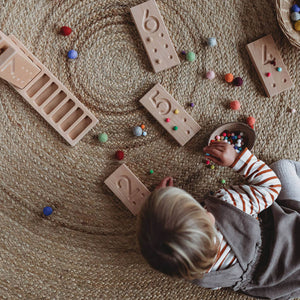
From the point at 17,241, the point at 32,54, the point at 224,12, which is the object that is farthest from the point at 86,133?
the point at 224,12

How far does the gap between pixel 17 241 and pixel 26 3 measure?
0.63m

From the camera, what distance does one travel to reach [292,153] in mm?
883

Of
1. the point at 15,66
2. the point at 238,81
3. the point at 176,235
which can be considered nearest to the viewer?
the point at 176,235

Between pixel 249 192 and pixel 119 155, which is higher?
pixel 119 155

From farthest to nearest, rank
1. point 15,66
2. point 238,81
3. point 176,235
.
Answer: point 238,81 → point 15,66 → point 176,235

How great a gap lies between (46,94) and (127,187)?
1.07 feet

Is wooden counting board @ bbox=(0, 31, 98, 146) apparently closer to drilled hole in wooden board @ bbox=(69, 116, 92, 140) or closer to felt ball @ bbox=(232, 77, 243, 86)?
drilled hole in wooden board @ bbox=(69, 116, 92, 140)

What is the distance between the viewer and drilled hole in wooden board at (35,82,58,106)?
806 mm

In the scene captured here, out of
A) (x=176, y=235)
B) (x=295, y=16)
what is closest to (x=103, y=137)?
(x=176, y=235)

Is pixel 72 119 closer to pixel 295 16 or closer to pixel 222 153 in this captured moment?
pixel 222 153

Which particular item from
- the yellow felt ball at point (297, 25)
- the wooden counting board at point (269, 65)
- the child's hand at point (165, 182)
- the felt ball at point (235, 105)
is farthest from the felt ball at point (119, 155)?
the yellow felt ball at point (297, 25)

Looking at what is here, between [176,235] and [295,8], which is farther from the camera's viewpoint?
[295,8]

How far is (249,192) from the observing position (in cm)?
77

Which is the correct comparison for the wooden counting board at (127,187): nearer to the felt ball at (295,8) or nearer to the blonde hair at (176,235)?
the blonde hair at (176,235)
